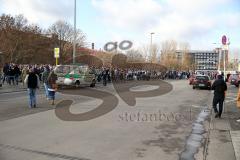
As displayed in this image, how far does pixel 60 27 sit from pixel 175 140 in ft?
224

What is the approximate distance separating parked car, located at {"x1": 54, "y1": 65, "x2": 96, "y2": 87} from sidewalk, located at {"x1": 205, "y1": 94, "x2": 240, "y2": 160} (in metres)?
16.5

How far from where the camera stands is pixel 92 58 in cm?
6900

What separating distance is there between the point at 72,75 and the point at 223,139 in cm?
2065

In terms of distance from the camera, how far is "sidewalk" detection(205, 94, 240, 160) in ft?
28.4

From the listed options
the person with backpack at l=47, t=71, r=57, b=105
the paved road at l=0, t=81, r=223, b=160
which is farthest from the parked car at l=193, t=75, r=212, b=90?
the paved road at l=0, t=81, r=223, b=160

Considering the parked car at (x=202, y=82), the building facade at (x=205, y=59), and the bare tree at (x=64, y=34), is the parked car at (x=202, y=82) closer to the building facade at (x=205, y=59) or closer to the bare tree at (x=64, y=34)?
the bare tree at (x=64, y=34)

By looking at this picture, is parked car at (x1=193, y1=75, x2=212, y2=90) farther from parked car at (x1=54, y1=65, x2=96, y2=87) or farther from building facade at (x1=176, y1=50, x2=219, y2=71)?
building facade at (x1=176, y1=50, x2=219, y2=71)

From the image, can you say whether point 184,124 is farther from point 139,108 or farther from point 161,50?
point 161,50

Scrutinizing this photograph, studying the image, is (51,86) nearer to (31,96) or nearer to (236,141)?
(31,96)

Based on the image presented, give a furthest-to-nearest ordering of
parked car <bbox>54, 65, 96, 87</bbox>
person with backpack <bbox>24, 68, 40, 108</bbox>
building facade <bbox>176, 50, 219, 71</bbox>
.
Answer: building facade <bbox>176, 50, 219, 71</bbox>
parked car <bbox>54, 65, 96, 87</bbox>
person with backpack <bbox>24, 68, 40, 108</bbox>

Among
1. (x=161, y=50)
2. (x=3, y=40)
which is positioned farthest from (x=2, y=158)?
(x=161, y=50)

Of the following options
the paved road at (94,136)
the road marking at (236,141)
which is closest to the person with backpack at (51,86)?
the paved road at (94,136)

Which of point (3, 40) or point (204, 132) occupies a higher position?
point (3, 40)

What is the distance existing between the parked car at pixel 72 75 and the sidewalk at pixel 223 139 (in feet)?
54.1
